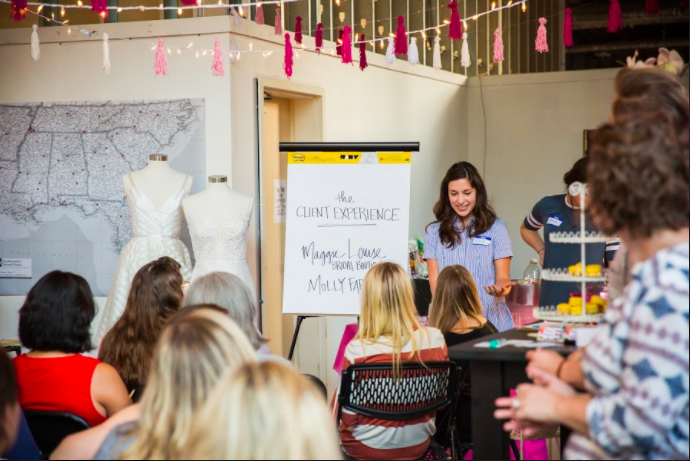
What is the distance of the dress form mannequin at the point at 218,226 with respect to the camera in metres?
4.81

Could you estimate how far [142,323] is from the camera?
10.2ft

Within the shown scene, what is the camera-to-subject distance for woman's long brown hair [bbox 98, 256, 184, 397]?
9.88 ft

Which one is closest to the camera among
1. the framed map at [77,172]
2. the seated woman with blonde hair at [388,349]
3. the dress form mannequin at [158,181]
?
the seated woman with blonde hair at [388,349]

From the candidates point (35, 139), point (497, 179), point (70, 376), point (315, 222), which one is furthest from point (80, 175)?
point (497, 179)

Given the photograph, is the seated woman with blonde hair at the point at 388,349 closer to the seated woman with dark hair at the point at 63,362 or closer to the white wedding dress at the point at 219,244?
the seated woman with dark hair at the point at 63,362

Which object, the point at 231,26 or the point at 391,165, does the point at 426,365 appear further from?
the point at 231,26

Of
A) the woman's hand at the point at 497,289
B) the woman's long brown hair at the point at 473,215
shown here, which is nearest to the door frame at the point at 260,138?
the woman's long brown hair at the point at 473,215

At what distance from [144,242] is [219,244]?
43 centimetres

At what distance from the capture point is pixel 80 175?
5.61 meters

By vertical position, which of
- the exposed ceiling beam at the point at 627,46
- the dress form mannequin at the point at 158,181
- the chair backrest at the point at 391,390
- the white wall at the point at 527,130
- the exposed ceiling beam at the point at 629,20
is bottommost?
the chair backrest at the point at 391,390

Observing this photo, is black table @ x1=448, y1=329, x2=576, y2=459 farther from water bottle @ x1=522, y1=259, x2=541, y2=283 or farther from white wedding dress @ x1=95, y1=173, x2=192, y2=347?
water bottle @ x1=522, y1=259, x2=541, y2=283

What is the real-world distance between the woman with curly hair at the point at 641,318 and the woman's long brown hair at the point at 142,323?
1.61 metres

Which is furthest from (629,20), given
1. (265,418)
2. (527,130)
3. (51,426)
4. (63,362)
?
(265,418)

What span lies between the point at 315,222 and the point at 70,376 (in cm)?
240
